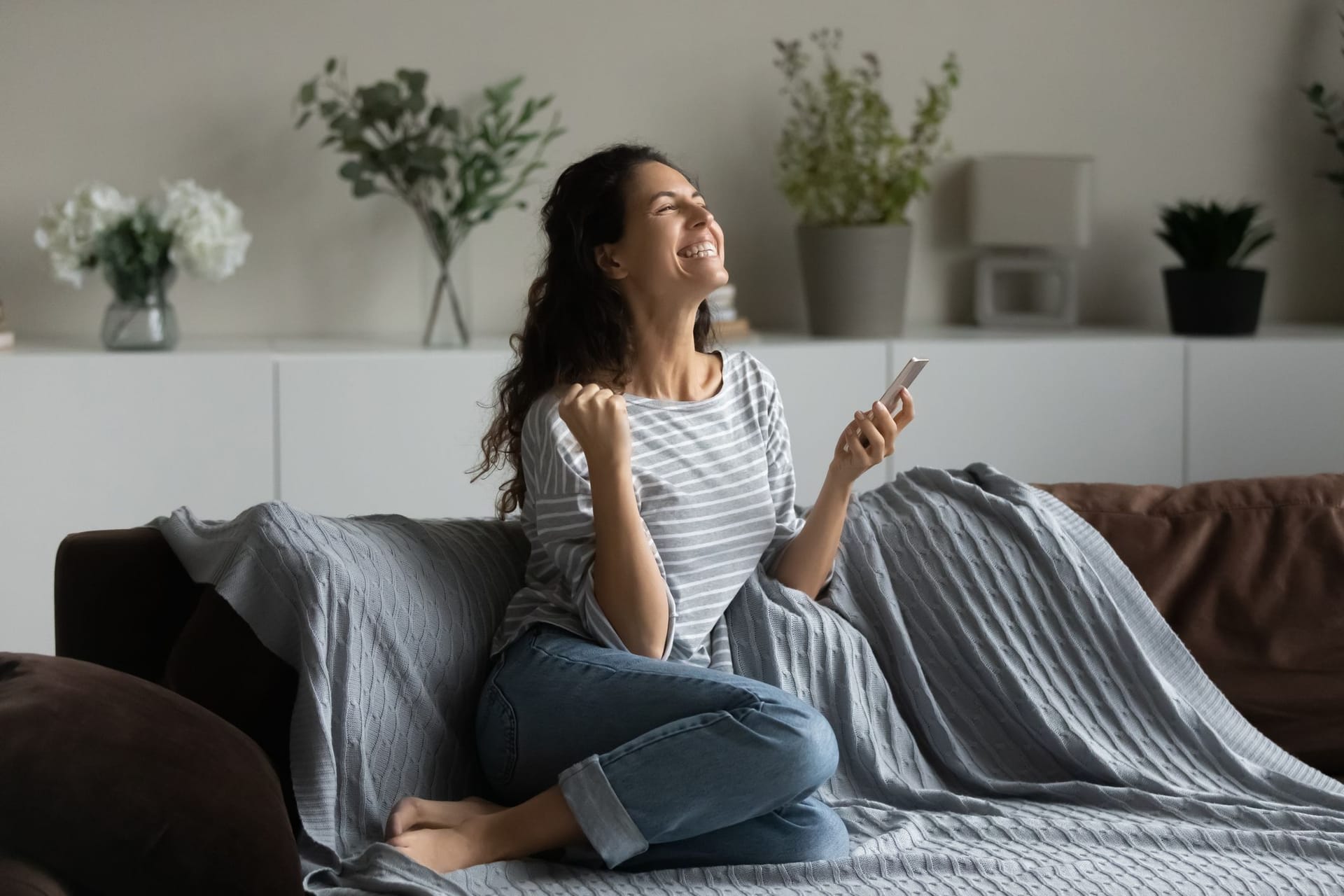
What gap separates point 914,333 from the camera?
3.90 m

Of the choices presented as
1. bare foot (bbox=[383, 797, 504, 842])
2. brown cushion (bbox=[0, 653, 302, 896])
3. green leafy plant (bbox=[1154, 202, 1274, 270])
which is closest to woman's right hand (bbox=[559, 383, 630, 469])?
bare foot (bbox=[383, 797, 504, 842])

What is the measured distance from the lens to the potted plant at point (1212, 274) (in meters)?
3.82

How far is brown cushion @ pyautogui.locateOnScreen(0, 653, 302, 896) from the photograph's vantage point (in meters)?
1.32

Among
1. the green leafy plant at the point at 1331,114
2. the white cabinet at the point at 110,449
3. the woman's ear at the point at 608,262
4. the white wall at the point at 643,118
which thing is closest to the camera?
the woman's ear at the point at 608,262

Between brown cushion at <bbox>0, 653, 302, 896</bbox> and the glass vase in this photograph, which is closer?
brown cushion at <bbox>0, 653, 302, 896</bbox>

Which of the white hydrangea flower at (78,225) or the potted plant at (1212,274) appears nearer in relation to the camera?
the white hydrangea flower at (78,225)

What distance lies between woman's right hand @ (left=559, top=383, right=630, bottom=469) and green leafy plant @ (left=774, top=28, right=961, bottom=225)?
6.74 ft

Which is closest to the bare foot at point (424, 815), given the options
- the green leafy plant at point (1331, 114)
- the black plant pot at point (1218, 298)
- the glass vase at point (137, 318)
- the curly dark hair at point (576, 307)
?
the curly dark hair at point (576, 307)

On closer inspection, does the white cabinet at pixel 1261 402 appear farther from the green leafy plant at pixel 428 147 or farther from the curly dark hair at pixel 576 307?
the curly dark hair at pixel 576 307

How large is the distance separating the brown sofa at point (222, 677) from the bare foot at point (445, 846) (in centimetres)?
16

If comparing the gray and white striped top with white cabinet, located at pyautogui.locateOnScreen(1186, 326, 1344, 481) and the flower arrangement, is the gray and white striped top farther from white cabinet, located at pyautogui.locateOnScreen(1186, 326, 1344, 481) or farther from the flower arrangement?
white cabinet, located at pyautogui.locateOnScreen(1186, 326, 1344, 481)

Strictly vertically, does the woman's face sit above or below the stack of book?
above

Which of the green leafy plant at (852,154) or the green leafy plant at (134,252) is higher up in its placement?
the green leafy plant at (852,154)

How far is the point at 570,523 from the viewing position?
1.92 metres
